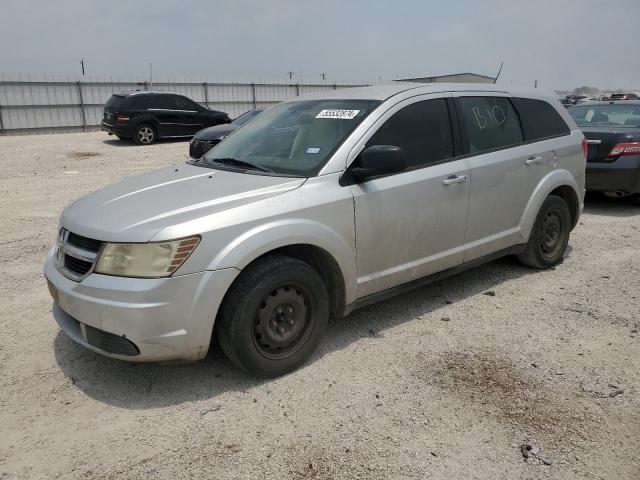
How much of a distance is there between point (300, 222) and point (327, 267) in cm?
44


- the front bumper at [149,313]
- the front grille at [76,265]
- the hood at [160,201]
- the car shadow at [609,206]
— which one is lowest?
the car shadow at [609,206]

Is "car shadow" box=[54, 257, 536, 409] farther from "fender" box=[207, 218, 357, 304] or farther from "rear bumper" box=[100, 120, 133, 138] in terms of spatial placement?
"rear bumper" box=[100, 120, 133, 138]

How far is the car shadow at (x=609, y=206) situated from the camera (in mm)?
7812

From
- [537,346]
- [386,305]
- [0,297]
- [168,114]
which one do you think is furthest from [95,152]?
[537,346]

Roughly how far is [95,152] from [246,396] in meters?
13.5

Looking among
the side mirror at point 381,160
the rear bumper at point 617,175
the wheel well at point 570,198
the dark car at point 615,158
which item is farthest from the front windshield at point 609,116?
the side mirror at point 381,160

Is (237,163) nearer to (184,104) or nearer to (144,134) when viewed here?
(144,134)

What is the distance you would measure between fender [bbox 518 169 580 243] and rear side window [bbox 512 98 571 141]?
1.26 feet

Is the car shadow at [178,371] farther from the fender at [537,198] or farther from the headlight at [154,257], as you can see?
the fender at [537,198]

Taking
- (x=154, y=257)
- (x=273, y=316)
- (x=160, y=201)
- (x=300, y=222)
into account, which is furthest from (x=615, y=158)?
(x=154, y=257)

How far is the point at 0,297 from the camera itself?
186 inches

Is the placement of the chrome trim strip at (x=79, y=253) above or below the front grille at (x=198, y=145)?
below

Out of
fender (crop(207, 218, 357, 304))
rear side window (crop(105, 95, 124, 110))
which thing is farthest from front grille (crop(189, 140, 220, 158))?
fender (crop(207, 218, 357, 304))

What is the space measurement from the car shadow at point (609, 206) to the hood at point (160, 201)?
20.0ft
